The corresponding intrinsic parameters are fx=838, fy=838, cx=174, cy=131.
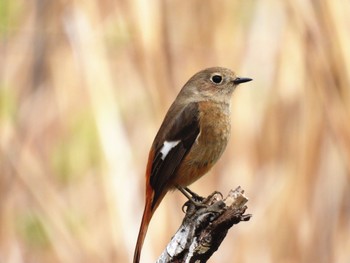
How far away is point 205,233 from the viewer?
3098 millimetres

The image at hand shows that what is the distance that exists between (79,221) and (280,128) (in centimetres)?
140

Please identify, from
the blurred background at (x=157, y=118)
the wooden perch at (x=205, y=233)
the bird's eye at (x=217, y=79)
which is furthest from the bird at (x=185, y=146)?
the wooden perch at (x=205, y=233)

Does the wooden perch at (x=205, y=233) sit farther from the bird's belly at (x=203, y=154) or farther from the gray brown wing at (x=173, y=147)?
the bird's belly at (x=203, y=154)

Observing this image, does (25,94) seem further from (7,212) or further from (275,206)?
(275,206)

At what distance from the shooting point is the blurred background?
494cm

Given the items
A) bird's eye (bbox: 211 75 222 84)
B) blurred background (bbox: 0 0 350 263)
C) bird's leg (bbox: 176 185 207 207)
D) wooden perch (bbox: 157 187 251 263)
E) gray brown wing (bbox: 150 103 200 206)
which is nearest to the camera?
wooden perch (bbox: 157 187 251 263)

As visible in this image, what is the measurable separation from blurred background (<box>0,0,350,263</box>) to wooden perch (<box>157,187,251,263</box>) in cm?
181

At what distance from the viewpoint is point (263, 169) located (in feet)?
17.8

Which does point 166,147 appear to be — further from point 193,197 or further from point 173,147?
point 193,197

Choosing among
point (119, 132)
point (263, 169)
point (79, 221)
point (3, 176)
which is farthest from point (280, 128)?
point (3, 176)

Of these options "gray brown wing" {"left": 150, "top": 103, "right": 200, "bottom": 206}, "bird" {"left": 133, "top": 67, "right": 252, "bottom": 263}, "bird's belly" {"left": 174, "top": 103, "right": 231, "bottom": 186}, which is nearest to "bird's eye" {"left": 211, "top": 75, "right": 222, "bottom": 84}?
"bird" {"left": 133, "top": 67, "right": 252, "bottom": 263}

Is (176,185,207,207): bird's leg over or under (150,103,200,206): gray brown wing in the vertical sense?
under

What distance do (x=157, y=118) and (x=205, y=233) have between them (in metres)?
2.06

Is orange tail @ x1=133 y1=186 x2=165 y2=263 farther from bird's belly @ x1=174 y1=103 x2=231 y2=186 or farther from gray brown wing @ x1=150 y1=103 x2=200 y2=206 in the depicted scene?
bird's belly @ x1=174 y1=103 x2=231 y2=186
